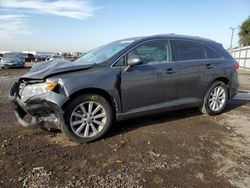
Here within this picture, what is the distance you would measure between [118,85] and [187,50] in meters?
1.95

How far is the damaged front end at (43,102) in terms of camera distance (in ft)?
12.8

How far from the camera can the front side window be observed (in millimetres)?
4730

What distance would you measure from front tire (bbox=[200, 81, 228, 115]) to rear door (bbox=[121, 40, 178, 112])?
1133 mm

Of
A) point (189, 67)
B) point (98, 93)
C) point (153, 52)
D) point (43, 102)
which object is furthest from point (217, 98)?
point (43, 102)

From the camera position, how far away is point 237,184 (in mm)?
3045

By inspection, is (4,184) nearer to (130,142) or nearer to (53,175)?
(53,175)

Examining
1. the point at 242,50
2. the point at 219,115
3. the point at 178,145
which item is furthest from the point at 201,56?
the point at 242,50

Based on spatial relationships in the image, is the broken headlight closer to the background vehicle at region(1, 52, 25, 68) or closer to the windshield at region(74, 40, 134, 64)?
the windshield at region(74, 40, 134, 64)

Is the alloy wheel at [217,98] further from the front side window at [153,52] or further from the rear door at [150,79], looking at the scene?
the front side window at [153,52]

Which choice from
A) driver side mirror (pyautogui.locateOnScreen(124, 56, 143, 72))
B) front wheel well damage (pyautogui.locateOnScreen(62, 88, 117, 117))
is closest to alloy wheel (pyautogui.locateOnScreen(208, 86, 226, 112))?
driver side mirror (pyautogui.locateOnScreen(124, 56, 143, 72))

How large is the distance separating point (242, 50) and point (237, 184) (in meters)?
24.3

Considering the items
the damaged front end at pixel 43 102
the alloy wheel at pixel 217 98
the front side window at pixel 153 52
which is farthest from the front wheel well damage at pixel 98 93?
the alloy wheel at pixel 217 98

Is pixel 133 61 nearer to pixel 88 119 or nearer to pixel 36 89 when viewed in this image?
pixel 88 119

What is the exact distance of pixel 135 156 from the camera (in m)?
3.74
